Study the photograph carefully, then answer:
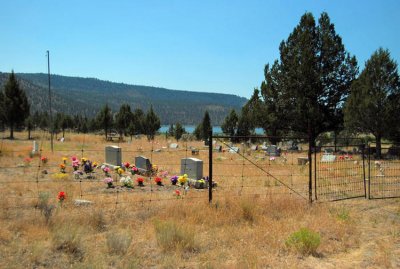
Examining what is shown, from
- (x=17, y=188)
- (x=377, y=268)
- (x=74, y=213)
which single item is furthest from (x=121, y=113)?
(x=377, y=268)

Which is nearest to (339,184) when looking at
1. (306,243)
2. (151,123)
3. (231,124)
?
(306,243)

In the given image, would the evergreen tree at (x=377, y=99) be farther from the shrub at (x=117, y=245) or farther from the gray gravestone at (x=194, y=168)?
the shrub at (x=117, y=245)

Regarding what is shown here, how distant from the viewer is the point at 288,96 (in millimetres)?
29703

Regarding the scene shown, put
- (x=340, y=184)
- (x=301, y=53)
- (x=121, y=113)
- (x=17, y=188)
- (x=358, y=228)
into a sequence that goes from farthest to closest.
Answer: (x=121, y=113) → (x=301, y=53) → (x=340, y=184) → (x=17, y=188) → (x=358, y=228)

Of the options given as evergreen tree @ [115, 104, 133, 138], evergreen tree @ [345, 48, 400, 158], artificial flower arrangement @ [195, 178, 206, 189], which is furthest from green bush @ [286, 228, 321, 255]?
evergreen tree @ [115, 104, 133, 138]

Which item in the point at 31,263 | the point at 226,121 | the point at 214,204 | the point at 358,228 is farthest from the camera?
the point at 226,121

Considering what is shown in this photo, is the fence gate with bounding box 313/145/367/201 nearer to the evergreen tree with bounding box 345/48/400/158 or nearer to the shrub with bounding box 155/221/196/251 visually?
the shrub with bounding box 155/221/196/251

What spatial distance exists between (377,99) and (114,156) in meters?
17.3

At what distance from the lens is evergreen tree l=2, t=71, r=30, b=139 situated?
42178 mm

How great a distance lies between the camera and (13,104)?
42.4 m

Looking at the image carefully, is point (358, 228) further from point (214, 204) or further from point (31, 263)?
point (31, 263)

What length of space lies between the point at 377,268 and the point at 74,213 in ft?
19.5

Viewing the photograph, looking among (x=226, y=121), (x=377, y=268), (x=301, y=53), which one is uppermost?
(x=301, y=53)

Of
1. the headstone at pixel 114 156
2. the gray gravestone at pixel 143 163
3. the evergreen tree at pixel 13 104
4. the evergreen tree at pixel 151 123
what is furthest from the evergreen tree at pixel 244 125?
the gray gravestone at pixel 143 163
